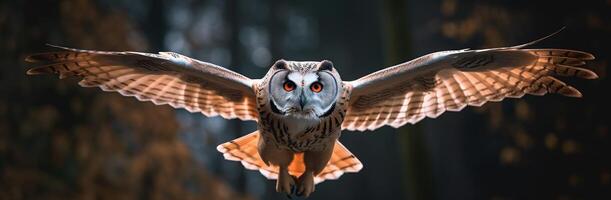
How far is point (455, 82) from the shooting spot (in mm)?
3375

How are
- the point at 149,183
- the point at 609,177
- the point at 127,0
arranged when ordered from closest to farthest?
1. the point at 609,177
2. the point at 149,183
3. the point at 127,0

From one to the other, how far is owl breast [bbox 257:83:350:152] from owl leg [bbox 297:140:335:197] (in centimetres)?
8

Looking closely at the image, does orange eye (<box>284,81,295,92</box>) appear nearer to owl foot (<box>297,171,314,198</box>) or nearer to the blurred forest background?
owl foot (<box>297,171,314,198</box>)

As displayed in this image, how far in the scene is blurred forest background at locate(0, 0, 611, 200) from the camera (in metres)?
4.88

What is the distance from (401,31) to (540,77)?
1.88 m

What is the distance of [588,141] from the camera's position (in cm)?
478

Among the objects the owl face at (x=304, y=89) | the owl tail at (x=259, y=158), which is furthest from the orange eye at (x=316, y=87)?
the owl tail at (x=259, y=158)

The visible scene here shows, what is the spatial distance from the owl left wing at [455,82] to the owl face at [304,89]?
0.32m

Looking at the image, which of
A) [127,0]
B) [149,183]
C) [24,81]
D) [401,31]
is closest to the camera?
[401,31]

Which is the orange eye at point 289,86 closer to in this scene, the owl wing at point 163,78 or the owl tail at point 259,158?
the owl wing at point 163,78

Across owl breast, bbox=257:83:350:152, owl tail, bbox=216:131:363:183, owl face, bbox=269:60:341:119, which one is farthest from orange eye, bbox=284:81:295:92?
owl tail, bbox=216:131:363:183

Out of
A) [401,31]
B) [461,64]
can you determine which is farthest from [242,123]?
[461,64]

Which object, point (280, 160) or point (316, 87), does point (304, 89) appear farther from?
point (280, 160)

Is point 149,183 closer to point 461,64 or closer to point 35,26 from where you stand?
point 35,26
